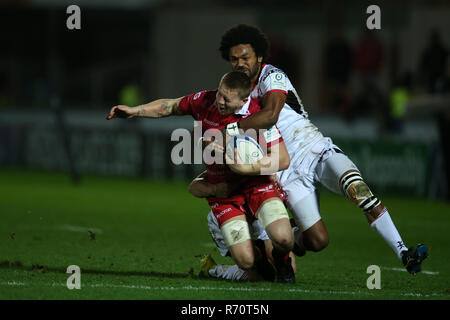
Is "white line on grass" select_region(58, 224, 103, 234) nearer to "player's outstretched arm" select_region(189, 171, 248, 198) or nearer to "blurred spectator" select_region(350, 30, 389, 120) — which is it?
"player's outstretched arm" select_region(189, 171, 248, 198)

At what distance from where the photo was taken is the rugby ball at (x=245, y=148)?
739 cm

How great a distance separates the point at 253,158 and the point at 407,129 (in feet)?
43.2

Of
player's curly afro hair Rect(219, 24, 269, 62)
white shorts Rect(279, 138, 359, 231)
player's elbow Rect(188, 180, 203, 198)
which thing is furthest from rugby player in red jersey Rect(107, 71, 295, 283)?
player's curly afro hair Rect(219, 24, 269, 62)

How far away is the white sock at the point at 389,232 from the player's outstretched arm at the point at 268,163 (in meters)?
0.93

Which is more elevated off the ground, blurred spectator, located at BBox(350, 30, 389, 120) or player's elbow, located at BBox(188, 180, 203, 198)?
blurred spectator, located at BBox(350, 30, 389, 120)

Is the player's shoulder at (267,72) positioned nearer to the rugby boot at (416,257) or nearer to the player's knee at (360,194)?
the player's knee at (360,194)

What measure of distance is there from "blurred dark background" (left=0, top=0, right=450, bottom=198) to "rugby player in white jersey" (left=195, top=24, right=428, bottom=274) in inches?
313

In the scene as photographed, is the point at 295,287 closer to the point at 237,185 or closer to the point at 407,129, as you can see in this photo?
the point at 237,185

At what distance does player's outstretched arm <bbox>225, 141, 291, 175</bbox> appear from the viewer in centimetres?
732

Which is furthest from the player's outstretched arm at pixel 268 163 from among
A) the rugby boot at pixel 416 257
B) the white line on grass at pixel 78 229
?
the white line on grass at pixel 78 229

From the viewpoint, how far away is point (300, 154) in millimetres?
8273

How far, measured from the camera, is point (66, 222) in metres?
12.1

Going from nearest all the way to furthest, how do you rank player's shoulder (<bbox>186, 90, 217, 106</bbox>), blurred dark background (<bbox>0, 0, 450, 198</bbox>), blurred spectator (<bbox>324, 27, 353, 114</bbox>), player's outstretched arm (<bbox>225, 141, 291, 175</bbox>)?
player's outstretched arm (<bbox>225, 141, 291, 175</bbox>) < player's shoulder (<bbox>186, 90, 217, 106</bbox>) < blurred dark background (<bbox>0, 0, 450, 198</bbox>) < blurred spectator (<bbox>324, 27, 353, 114</bbox>)

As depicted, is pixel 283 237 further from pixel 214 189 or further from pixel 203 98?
pixel 203 98
